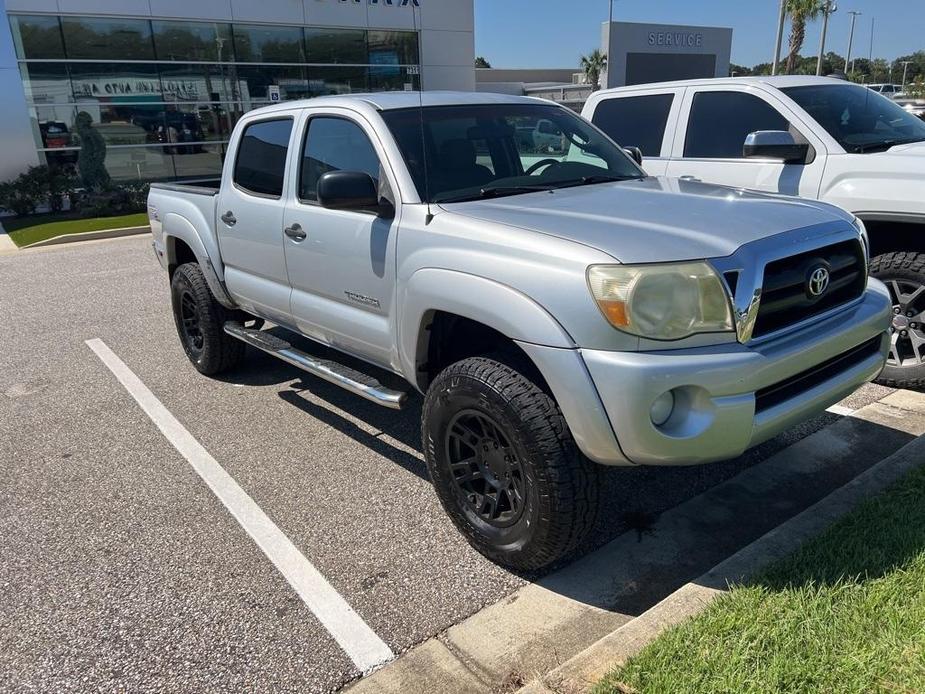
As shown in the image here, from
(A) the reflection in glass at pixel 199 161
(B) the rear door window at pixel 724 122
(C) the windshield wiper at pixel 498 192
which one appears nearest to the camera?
(C) the windshield wiper at pixel 498 192

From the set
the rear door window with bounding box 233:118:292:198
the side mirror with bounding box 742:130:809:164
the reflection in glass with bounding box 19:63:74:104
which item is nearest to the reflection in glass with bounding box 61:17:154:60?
the reflection in glass with bounding box 19:63:74:104

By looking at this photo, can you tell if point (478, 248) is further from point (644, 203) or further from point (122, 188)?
point (122, 188)

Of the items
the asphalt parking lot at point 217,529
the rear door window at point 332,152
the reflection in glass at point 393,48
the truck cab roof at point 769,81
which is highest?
the reflection in glass at point 393,48

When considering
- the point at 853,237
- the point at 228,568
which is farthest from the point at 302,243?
the point at 853,237

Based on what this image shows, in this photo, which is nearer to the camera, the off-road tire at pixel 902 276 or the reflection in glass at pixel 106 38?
the off-road tire at pixel 902 276

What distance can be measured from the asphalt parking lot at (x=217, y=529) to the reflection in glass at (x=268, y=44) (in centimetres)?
1692

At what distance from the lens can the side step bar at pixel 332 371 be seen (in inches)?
144

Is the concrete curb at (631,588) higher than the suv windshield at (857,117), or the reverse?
the suv windshield at (857,117)

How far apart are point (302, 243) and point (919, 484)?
10.8 feet

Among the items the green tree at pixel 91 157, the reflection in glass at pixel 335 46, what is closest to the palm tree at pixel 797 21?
the reflection in glass at pixel 335 46

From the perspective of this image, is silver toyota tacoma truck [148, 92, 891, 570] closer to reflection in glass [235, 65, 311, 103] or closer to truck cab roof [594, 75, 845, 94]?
truck cab roof [594, 75, 845, 94]

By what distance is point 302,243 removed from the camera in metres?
4.22

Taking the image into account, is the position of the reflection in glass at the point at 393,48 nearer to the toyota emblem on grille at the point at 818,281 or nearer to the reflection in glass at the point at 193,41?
the reflection in glass at the point at 193,41

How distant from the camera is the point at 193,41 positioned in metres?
19.9
